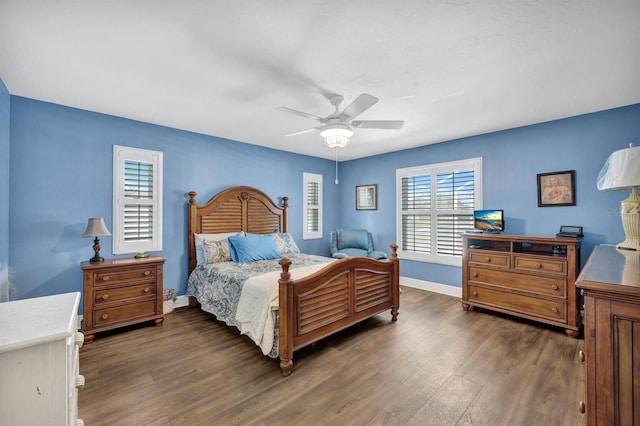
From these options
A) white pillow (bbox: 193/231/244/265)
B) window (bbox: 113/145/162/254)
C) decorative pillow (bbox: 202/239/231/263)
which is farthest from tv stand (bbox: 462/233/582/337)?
window (bbox: 113/145/162/254)

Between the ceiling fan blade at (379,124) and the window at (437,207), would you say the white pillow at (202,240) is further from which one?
the window at (437,207)

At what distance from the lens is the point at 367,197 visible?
18.9 feet

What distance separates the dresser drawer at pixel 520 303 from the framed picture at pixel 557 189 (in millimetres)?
1253

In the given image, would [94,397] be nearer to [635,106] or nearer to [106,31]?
[106,31]

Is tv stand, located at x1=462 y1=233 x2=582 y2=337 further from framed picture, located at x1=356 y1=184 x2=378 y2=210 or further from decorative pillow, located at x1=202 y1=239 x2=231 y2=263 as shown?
decorative pillow, located at x1=202 y1=239 x2=231 y2=263

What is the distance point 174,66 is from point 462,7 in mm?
2126

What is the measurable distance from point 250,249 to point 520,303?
3513 millimetres

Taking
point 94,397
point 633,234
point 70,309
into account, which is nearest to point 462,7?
point 633,234

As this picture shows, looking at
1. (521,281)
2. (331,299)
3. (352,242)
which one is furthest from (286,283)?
(352,242)

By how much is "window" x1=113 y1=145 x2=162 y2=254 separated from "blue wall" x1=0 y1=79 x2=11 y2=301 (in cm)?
88

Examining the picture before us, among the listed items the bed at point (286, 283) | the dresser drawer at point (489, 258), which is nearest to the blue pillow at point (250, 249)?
the bed at point (286, 283)

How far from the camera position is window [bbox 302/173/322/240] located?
556cm

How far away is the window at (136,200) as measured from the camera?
11.3 feet

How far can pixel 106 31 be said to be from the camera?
6.00 ft
